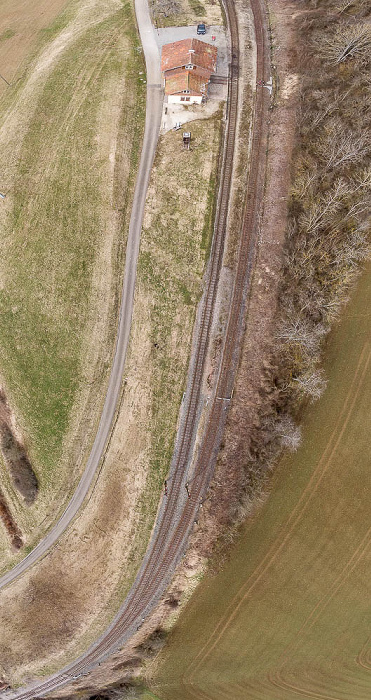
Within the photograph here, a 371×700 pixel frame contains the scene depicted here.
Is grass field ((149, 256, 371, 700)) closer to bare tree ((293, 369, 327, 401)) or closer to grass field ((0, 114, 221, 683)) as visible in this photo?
bare tree ((293, 369, 327, 401))

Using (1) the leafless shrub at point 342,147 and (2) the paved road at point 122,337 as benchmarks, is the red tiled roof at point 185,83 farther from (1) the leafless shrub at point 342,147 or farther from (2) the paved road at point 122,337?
(1) the leafless shrub at point 342,147

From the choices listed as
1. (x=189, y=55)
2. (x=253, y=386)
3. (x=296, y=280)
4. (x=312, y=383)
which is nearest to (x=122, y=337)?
(x=253, y=386)

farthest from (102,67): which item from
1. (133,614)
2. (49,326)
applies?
Result: (133,614)

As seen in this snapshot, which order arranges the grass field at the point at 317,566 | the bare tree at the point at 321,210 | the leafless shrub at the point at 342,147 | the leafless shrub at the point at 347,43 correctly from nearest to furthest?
the leafless shrub at the point at 342,147 → the bare tree at the point at 321,210 → the leafless shrub at the point at 347,43 → the grass field at the point at 317,566

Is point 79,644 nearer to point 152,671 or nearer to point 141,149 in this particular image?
point 152,671

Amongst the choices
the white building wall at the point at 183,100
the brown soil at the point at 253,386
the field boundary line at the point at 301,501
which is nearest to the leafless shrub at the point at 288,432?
the brown soil at the point at 253,386

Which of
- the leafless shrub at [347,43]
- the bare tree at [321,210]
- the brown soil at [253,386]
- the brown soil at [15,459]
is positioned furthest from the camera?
the brown soil at [15,459]
